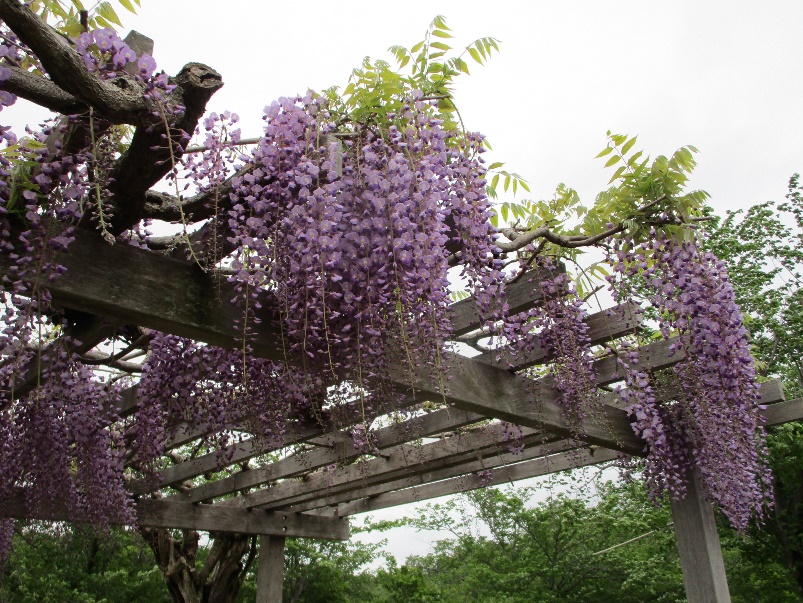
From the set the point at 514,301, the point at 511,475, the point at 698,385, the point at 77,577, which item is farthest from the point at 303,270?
the point at 77,577

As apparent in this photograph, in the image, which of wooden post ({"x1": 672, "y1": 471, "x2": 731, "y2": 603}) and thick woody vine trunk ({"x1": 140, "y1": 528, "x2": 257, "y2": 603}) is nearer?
wooden post ({"x1": 672, "y1": 471, "x2": 731, "y2": 603})

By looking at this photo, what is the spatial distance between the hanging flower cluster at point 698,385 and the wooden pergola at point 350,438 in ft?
0.57

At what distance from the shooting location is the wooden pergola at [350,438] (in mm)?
1911

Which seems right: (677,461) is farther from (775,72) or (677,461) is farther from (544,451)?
(775,72)

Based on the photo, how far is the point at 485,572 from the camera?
7.59 metres

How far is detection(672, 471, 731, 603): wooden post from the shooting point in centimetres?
404

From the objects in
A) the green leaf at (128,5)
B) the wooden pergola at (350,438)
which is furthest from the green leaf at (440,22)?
the wooden pergola at (350,438)

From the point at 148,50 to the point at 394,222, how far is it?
2.53 ft

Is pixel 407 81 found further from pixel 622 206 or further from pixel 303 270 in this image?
pixel 622 206

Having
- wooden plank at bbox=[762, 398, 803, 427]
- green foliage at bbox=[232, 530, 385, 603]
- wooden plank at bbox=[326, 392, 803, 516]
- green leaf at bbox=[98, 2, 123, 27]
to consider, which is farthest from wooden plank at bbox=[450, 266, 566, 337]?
green foliage at bbox=[232, 530, 385, 603]

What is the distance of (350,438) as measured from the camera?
12.9ft

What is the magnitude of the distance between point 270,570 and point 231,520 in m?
0.70

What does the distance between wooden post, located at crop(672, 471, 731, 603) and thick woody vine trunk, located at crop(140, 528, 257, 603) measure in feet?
15.1

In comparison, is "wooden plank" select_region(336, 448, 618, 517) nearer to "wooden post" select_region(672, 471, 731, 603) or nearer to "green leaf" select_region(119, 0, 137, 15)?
"wooden post" select_region(672, 471, 731, 603)
